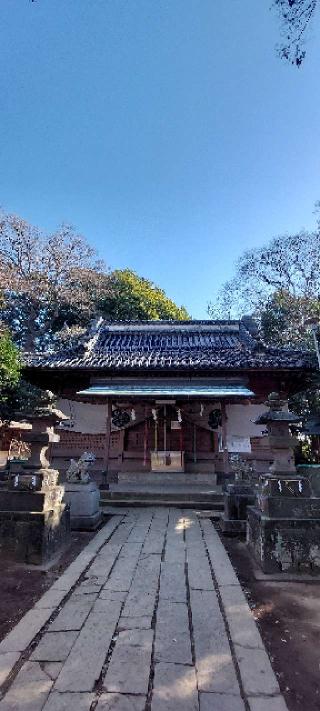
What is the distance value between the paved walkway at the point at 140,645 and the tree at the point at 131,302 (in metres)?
21.9

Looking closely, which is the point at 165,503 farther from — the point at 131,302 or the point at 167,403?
the point at 131,302

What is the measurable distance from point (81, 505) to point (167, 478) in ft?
16.8

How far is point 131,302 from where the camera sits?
26359 millimetres

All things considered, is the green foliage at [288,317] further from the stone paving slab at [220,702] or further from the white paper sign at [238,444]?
the stone paving slab at [220,702]

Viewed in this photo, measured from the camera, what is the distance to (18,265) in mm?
24812

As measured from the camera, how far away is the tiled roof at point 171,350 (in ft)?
40.3

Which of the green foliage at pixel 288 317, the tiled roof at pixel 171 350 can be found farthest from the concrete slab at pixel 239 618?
the green foliage at pixel 288 317

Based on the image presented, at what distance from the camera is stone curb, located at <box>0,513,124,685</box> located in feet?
9.79

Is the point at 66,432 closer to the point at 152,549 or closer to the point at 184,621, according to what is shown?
the point at 152,549

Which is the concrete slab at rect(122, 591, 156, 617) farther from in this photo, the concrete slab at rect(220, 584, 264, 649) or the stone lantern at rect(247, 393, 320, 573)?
the stone lantern at rect(247, 393, 320, 573)

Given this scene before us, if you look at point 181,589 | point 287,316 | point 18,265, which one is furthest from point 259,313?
point 181,589

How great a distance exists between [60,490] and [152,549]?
71.2 inches

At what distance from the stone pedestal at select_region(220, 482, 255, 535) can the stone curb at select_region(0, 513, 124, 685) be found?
2634mm

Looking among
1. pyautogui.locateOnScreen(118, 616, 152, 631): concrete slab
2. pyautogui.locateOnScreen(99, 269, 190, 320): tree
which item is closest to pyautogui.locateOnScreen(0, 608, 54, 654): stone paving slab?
pyautogui.locateOnScreen(118, 616, 152, 631): concrete slab
